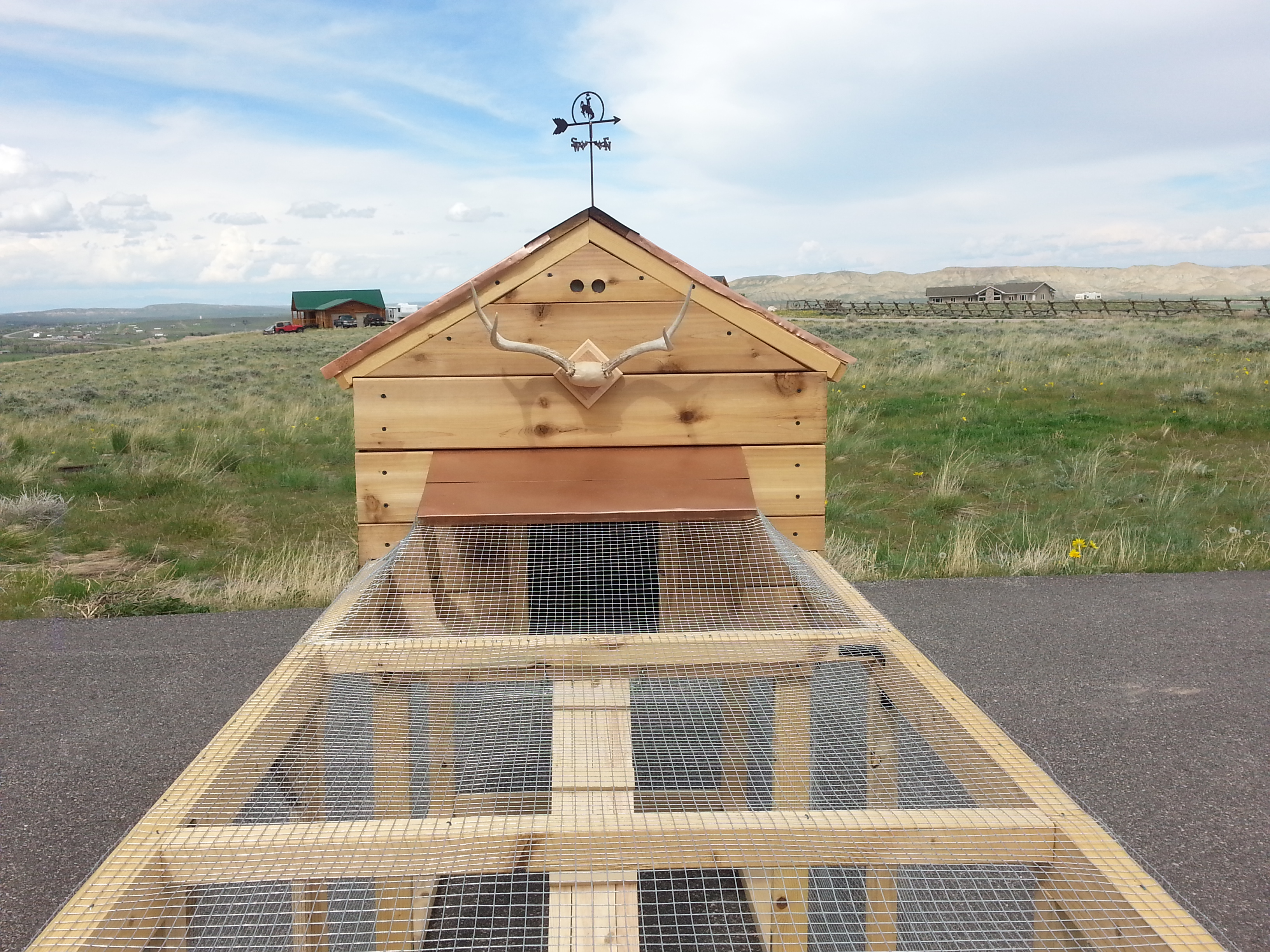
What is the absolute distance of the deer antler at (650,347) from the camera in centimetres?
290

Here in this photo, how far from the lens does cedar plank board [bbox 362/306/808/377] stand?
313 centimetres

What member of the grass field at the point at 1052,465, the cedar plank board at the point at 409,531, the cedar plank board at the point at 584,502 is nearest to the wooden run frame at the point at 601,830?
the cedar plank board at the point at 584,502

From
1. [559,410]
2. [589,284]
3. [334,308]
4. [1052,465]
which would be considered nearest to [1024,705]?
[559,410]

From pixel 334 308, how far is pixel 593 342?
5142 cm

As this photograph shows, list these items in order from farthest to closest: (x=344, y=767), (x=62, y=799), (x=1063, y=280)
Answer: (x=1063, y=280) → (x=62, y=799) → (x=344, y=767)

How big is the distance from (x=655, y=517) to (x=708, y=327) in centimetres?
69

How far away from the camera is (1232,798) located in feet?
10.8

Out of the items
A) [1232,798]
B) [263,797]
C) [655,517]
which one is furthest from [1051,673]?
[263,797]

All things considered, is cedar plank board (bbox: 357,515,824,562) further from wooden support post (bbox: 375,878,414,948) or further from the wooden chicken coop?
wooden support post (bbox: 375,878,414,948)

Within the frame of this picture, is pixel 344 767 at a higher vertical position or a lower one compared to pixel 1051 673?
higher

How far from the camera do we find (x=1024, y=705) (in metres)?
4.14

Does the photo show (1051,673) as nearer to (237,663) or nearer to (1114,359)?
(237,663)

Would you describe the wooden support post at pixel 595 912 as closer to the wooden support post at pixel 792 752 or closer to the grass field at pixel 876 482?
the wooden support post at pixel 792 752

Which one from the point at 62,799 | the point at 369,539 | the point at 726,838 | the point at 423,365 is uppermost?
the point at 423,365
